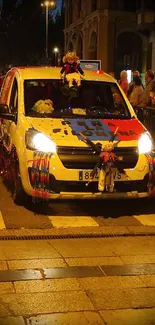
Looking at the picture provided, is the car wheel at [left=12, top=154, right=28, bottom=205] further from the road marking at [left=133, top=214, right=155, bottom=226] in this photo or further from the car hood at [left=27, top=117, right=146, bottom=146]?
the road marking at [left=133, top=214, right=155, bottom=226]

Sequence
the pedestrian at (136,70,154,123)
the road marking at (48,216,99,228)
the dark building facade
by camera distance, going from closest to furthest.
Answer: the road marking at (48,216,99,228) < the pedestrian at (136,70,154,123) < the dark building facade

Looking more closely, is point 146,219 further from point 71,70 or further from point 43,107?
point 71,70

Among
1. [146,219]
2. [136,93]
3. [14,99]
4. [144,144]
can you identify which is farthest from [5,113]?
[136,93]

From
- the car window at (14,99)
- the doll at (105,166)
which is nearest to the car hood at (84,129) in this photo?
the doll at (105,166)

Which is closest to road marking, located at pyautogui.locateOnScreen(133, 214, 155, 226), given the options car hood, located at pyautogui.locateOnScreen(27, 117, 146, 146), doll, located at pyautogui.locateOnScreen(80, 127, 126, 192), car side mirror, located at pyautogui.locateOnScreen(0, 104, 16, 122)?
doll, located at pyautogui.locateOnScreen(80, 127, 126, 192)

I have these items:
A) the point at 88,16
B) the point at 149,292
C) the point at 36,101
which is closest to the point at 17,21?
the point at 88,16

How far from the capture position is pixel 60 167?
6688 millimetres

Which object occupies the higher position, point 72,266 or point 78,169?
point 78,169

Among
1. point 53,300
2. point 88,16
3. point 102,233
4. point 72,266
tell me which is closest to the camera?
point 53,300

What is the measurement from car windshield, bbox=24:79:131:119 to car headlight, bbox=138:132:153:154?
29.4 inches

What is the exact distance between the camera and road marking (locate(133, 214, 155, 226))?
22.7 ft

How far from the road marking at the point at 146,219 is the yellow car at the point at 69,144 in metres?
0.33

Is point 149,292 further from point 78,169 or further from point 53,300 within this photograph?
point 78,169

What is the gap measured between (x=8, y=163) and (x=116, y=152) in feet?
6.40
